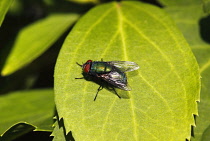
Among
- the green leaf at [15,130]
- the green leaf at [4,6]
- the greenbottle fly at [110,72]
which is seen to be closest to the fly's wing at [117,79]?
the greenbottle fly at [110,72]

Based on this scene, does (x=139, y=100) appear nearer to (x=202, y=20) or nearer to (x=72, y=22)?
(x=202, y=20)

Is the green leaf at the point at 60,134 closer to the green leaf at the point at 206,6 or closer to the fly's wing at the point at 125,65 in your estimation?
the fly's wing at the point at 125,65

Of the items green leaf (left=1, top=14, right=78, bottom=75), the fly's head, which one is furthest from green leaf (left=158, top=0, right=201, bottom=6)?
the fly's head

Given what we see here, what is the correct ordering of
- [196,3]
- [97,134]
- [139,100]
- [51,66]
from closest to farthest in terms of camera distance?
[97,134], [139,100], [196,3], [51,66]

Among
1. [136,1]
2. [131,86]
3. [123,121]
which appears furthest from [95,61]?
[136,1]

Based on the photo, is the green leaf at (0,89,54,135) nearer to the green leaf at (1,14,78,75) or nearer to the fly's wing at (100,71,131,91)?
the green leaf at (1,14,78,75)

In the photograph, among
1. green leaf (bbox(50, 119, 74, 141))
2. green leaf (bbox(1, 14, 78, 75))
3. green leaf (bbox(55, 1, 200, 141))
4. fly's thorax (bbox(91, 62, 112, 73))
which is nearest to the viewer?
green leaf (bbox(55, 1, 200, 141))

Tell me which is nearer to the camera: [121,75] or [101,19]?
[121,75]

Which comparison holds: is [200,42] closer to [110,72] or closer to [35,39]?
[110,72]
